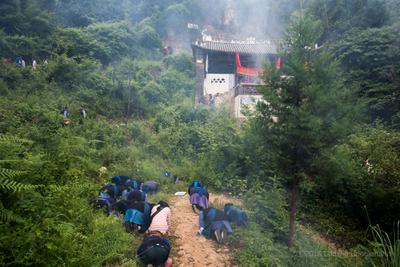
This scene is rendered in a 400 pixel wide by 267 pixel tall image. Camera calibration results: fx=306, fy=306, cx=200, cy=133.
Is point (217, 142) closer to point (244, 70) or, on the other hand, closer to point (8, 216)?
point (8, 216)

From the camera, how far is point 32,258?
2871mm

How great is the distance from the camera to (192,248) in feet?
20.6

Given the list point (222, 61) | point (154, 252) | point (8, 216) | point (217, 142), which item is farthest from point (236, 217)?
point (222, 61)

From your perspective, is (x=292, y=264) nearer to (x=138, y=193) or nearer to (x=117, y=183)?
(x=138, y=193)

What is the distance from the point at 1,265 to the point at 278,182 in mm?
7141

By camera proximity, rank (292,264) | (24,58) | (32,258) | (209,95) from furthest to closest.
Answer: (209,95)
(24,58)
(292,264)
(32,258)

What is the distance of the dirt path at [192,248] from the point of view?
19.1 feet

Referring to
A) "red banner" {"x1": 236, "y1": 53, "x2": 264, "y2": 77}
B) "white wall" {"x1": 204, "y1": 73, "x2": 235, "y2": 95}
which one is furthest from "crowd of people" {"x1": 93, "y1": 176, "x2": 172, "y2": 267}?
"white wall" {"x1": 204, "y1": 73, "x2": 235, "y2": 95}

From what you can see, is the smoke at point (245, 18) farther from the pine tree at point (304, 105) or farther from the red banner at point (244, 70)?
the pine tree at point (304, 105)

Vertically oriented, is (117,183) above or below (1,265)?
below

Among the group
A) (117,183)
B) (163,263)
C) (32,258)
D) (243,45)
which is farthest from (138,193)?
(243,45)

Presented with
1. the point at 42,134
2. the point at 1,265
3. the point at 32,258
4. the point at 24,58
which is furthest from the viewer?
the point at 24,58

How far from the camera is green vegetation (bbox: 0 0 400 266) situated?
163 inches

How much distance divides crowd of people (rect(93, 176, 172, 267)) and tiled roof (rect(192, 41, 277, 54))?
53.9 feet
